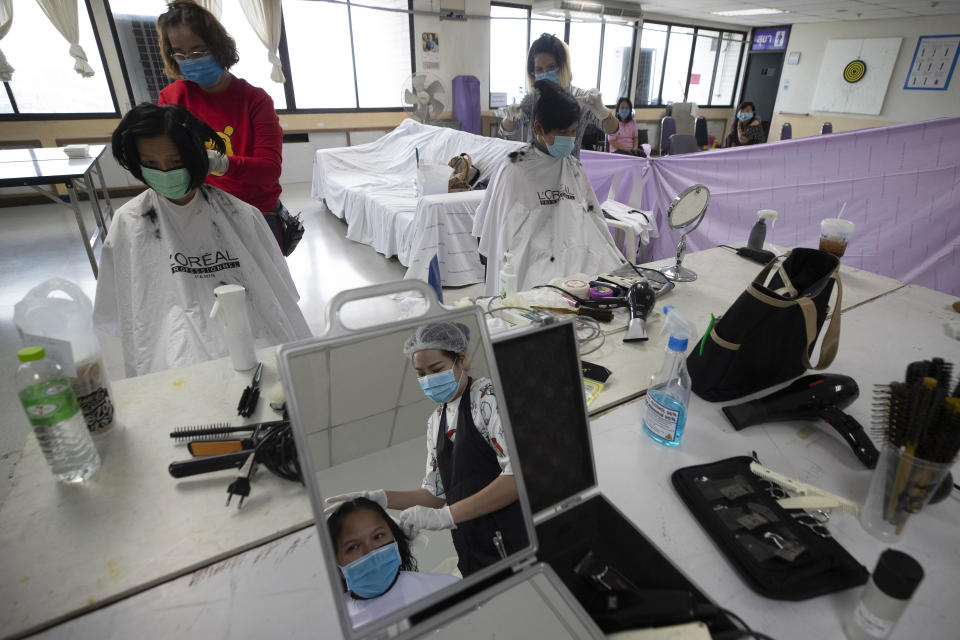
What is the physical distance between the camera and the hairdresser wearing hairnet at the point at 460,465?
1.90 feet

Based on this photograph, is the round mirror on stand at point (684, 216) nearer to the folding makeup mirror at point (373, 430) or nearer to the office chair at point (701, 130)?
the folding makeup mirror at point (373, 430)

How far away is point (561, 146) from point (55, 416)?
1774 mm

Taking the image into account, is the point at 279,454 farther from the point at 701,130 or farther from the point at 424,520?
the point at 701,130

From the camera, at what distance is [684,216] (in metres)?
1.61

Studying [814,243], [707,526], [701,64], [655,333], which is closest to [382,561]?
[707,526]

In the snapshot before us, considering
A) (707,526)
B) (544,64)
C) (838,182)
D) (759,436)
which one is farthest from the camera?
(838,182)

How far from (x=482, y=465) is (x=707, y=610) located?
0.98 feet

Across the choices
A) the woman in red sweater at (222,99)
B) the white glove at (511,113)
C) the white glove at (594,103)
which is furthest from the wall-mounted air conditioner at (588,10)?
the woman in red sweater at (222,99)

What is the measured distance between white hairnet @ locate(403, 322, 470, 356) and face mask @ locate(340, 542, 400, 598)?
0.78 ft

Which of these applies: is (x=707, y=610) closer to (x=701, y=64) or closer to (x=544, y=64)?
(x=544, y=64)

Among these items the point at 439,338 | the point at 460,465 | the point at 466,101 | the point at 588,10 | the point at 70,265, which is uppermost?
the point at 588,10

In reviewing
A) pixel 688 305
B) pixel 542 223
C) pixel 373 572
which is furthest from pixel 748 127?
pixel 373 572

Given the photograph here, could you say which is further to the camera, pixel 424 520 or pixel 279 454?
pixel 279 454

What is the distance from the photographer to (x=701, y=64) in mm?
9648
